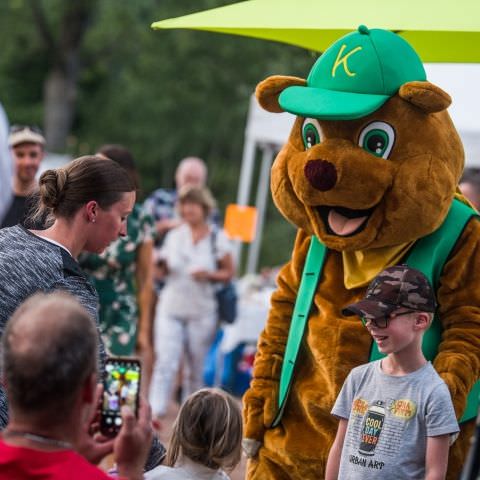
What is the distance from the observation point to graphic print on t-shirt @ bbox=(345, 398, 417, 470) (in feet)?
11.9

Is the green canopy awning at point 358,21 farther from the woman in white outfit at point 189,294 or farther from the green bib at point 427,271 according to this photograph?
the woman in white outfit at point 189,294

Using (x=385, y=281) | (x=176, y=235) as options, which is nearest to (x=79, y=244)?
(x=385, y=281)

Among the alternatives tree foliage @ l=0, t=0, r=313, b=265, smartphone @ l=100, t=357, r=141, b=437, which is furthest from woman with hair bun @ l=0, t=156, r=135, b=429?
tree foliage @ l=0, t=0, r=313, b=265

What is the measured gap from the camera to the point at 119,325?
6.36 metres

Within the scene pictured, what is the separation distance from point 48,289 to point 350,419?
1.13 m

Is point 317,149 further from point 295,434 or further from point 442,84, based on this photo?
point 442,84

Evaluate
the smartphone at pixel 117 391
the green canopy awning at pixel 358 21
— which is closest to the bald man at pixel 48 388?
the smartphone at pixel 117 391

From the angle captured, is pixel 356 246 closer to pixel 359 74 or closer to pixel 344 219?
pixel 344 219

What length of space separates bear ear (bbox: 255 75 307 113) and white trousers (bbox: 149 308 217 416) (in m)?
3.85

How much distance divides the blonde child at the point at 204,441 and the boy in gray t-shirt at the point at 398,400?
44cm

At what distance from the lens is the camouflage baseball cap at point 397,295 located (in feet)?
12.1

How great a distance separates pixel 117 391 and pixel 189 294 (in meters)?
5.40

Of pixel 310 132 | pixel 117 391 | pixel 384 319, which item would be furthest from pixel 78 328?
pixel 310 132

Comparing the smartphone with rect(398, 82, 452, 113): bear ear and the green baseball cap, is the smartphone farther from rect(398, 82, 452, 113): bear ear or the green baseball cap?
rect(398, 82, 452, 113): bear ear
